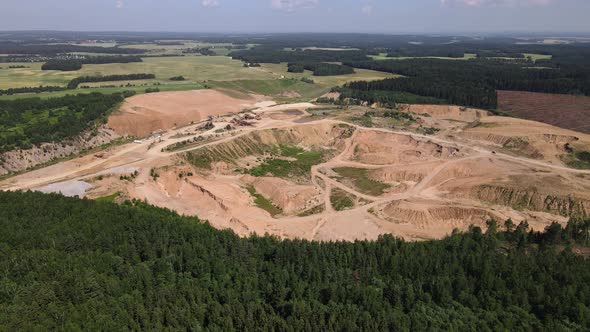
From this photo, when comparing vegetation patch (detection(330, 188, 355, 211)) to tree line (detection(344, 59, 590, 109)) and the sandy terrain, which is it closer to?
the sandy terrain

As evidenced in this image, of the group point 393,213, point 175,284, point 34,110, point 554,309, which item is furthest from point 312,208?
point 34,110

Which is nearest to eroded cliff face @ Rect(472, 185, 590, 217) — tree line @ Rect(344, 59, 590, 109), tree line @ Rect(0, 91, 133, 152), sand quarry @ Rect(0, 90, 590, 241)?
sand quarry @ Rect(0, 90, 590, 241)

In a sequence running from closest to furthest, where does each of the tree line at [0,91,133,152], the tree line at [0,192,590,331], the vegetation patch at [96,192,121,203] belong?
1. the tree line at [0,192,590,331]
2. the vegetation patch at [96,192,121,203]
3. the tree line at [0,91,133,152]

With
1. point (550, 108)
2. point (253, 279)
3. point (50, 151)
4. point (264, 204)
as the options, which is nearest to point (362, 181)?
point (264, 204)

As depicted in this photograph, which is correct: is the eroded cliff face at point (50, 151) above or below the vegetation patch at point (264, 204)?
above

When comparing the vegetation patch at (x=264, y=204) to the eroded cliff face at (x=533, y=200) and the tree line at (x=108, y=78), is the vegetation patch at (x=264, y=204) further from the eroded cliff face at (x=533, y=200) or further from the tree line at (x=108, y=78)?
the tree line at (x=108, y=78)

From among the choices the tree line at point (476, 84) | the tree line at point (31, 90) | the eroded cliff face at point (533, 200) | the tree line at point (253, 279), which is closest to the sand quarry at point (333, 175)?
the eroded cliff face at point (533, 200)

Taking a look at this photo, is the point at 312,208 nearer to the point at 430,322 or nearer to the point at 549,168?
the point at 430,322
